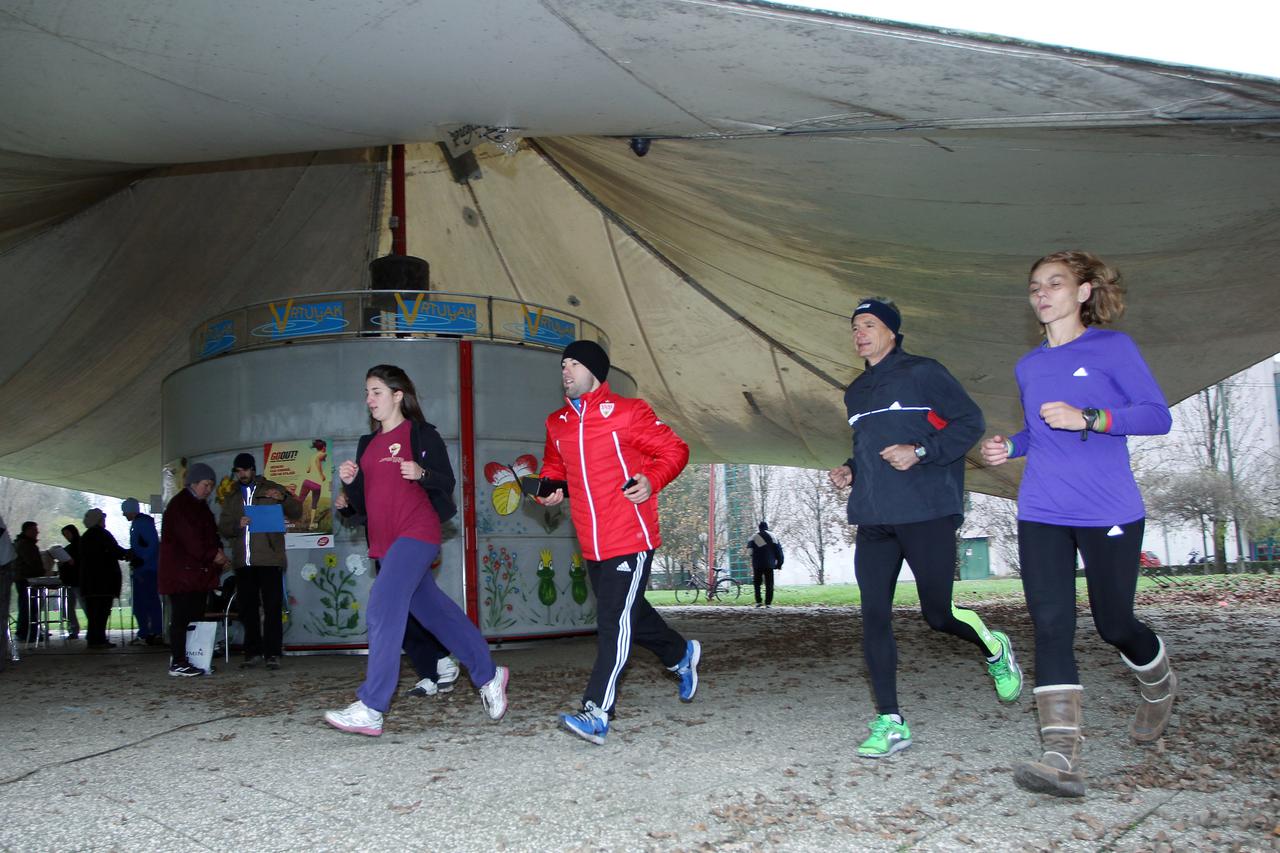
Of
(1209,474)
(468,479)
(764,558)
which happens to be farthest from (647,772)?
(1209,474)

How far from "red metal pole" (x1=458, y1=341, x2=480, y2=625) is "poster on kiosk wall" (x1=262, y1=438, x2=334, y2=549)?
4.57 ft

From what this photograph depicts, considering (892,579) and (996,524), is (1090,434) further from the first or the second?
(996,524)

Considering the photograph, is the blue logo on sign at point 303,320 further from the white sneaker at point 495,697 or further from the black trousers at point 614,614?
the black trousers at point 614,614

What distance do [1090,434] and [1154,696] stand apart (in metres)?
1.25

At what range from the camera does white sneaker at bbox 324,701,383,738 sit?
5000 millimetres

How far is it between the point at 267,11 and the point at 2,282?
8.59 m

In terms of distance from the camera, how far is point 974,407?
454cm

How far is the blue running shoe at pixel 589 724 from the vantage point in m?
4.74

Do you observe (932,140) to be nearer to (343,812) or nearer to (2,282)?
(343,812)

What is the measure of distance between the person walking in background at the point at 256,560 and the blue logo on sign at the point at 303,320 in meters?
2.18

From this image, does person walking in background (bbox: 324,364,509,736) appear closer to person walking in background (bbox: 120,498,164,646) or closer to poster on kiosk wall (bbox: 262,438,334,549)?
poster on kiosk wall (bbox: 262,438,334,549)

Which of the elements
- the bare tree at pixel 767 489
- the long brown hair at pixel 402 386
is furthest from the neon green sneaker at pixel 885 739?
the bare tree at pixel 767 489

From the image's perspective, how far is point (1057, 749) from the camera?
11.7ft

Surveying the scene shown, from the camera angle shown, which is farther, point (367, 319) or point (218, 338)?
point (218, 338)
